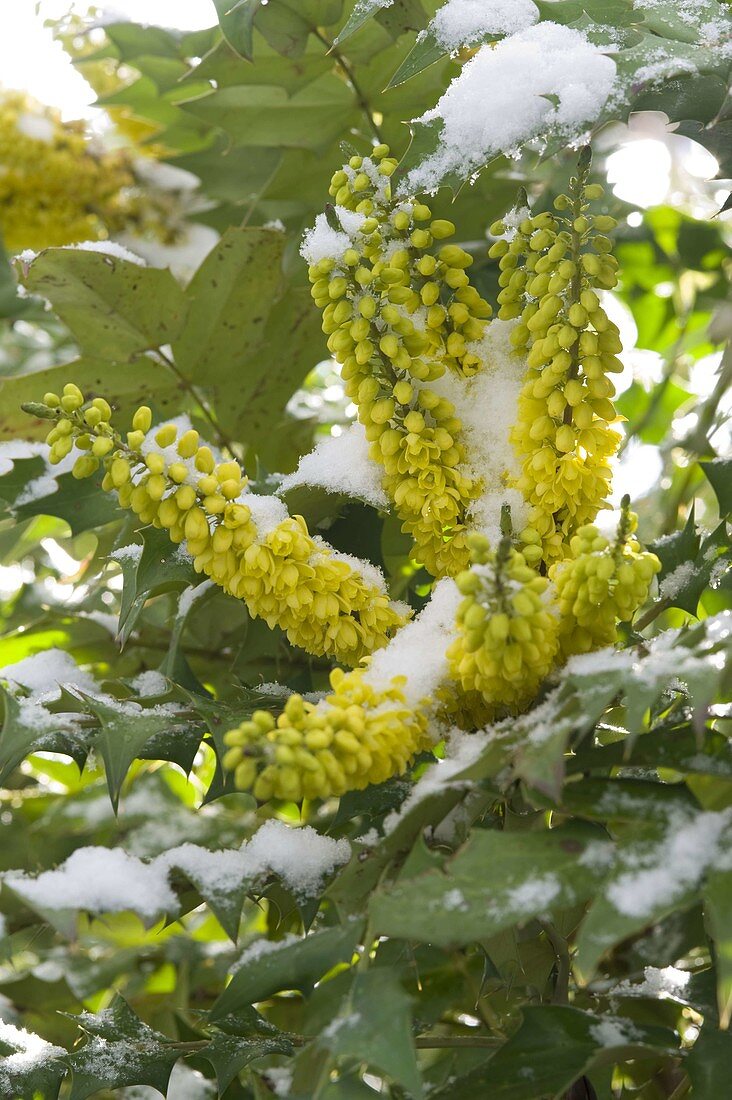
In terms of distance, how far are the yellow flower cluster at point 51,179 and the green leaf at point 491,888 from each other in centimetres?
146

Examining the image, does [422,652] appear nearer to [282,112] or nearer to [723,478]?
[723,478]

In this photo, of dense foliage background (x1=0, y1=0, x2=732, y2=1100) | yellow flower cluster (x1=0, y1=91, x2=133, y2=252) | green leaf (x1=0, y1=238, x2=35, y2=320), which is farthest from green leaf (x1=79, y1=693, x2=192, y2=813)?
yellow flower cluster (x1=0, y1=91, x2=133, y2=252)

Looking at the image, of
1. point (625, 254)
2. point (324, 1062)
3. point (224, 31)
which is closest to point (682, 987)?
point (324, 1062)

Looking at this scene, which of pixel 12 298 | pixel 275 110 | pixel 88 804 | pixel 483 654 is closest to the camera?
pixel 483 654

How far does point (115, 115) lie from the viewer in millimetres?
1849

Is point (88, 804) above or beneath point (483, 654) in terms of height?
beneath

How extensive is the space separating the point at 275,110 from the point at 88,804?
0.96 metres

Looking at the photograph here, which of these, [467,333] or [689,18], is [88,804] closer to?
[467,333]

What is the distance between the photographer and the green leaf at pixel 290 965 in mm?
712

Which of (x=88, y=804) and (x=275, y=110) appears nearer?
(x=275, y=110)

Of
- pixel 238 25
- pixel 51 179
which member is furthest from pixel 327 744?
pixel 51 179

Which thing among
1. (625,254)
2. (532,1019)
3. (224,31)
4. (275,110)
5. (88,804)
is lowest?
(88,804)

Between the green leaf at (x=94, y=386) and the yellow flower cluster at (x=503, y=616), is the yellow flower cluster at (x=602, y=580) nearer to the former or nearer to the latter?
the yellow flower cluster at (x=503, y=616)

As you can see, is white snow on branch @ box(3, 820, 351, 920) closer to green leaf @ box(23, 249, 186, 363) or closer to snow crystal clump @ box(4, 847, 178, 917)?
snow crystal clump @ box(4, 847, 178, 917)
